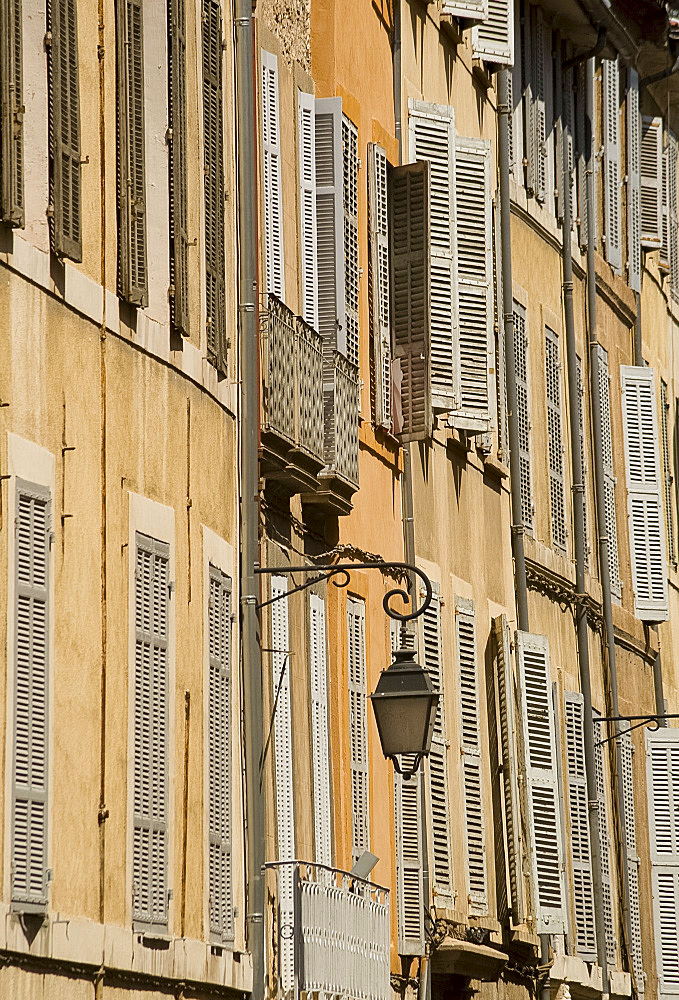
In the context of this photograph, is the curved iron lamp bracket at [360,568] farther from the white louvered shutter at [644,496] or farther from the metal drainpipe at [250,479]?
the white louvered shutter at [644,496]

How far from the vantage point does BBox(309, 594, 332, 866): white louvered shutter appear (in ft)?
53.6

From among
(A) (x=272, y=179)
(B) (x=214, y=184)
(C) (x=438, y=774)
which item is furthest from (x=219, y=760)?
(C) (x=438, y=774)

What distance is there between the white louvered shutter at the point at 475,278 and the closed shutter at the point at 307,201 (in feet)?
12.8

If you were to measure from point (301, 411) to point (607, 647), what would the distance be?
442 inches

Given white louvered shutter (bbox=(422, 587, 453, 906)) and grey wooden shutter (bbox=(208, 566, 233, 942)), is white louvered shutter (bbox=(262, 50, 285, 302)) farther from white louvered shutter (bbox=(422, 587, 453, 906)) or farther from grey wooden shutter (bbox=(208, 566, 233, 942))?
white louvered shutter (bbox=(422, 587, 453, 906))

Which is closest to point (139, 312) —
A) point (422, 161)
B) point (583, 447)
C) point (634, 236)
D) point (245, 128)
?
point (245, 128)

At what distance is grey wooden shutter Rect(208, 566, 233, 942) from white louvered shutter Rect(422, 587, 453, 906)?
5216mm

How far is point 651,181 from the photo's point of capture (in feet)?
105

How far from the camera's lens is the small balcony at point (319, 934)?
Answer: 1485 centimetres

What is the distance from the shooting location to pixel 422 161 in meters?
19.3

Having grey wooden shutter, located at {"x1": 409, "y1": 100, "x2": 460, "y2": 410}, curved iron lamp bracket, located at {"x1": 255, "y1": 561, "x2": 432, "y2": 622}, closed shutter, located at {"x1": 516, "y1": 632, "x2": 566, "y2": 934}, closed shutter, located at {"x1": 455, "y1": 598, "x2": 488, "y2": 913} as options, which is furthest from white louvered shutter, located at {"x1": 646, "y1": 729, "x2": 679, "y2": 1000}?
curved iron lamp bracket, located at {"x1": 255, "y1": 561, "x2": 432, "y2": 622}

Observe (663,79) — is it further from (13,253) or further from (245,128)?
(13,253)

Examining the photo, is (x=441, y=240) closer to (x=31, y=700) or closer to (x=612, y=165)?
(x=612, y=165)

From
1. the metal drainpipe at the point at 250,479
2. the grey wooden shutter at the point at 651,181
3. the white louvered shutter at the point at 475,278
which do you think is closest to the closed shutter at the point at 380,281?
the white louvered shutter at the point at 475,278
